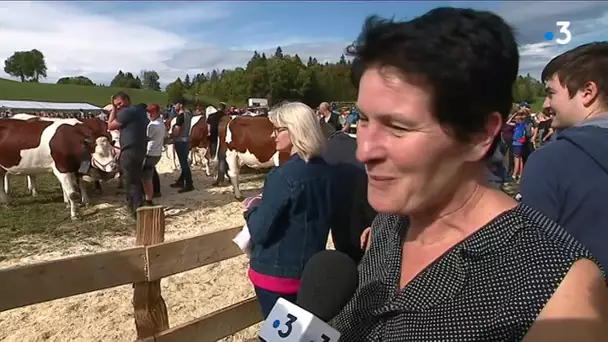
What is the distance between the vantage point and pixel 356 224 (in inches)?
119

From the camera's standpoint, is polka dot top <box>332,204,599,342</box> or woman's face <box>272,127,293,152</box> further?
woman's face <box>272,127,293,152</box>

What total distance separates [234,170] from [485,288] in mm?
9511

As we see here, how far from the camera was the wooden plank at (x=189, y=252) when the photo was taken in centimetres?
292

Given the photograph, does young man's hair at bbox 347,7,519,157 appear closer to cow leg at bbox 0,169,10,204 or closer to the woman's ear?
the woman's ear

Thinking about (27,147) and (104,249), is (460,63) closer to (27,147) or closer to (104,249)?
(104,249)

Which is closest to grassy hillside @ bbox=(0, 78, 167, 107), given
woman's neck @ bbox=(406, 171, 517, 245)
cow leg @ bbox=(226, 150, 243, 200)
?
cow leg @ bbox=(226, 150, 243, 200)

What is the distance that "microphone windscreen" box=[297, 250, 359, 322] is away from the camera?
130 cm

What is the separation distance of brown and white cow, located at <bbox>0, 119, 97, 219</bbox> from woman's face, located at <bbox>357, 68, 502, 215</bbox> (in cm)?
840

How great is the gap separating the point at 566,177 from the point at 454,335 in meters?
0.97

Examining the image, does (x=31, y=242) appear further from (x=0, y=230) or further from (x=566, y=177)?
(x=566, y=177)

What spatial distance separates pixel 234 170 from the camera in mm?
10336

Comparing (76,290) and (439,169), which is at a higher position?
(439,169)

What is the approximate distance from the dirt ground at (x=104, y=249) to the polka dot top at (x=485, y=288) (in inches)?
140

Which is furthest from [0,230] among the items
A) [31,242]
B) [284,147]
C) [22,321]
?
[284,147]
